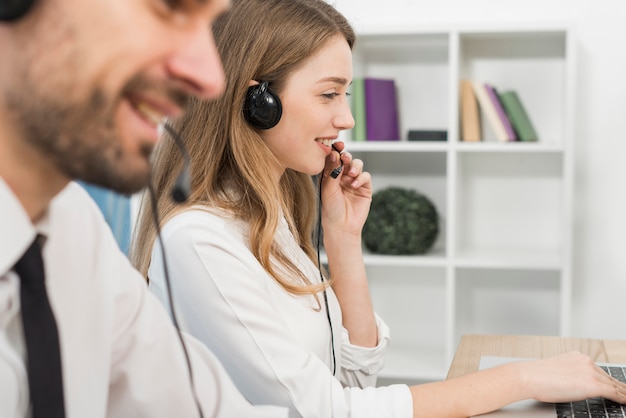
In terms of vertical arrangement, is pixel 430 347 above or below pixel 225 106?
below

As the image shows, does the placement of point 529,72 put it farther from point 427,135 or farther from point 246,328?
point 246,328

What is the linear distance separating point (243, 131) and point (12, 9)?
828 mm

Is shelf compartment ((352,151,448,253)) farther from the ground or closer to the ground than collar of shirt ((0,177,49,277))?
closer to the ground

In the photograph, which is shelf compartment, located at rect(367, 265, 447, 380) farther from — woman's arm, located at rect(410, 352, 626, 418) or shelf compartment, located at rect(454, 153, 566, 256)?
woman's arm, located at rect(410, 352, 626, 418)

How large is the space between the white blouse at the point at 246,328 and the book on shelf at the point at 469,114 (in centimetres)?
160

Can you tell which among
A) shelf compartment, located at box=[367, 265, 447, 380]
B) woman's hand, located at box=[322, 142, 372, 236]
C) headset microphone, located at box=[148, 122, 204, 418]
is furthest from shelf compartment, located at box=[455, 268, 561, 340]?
headset microphone, located at box=[148, 122, 204, 418]

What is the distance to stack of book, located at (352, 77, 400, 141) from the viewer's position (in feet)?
9.06

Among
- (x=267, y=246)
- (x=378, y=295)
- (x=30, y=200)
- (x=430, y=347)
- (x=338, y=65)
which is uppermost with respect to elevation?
(x=338, y=65)

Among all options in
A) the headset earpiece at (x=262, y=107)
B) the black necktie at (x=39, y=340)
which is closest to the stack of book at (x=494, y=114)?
the headset earpiece at (x=262, y=107)

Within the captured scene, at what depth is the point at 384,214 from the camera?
8.84ft

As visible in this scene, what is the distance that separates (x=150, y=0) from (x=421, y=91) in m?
2.44

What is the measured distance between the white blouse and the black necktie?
19.7 inches

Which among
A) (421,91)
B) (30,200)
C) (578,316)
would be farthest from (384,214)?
(30,200)

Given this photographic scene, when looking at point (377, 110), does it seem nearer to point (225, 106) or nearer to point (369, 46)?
point (369, 46)
